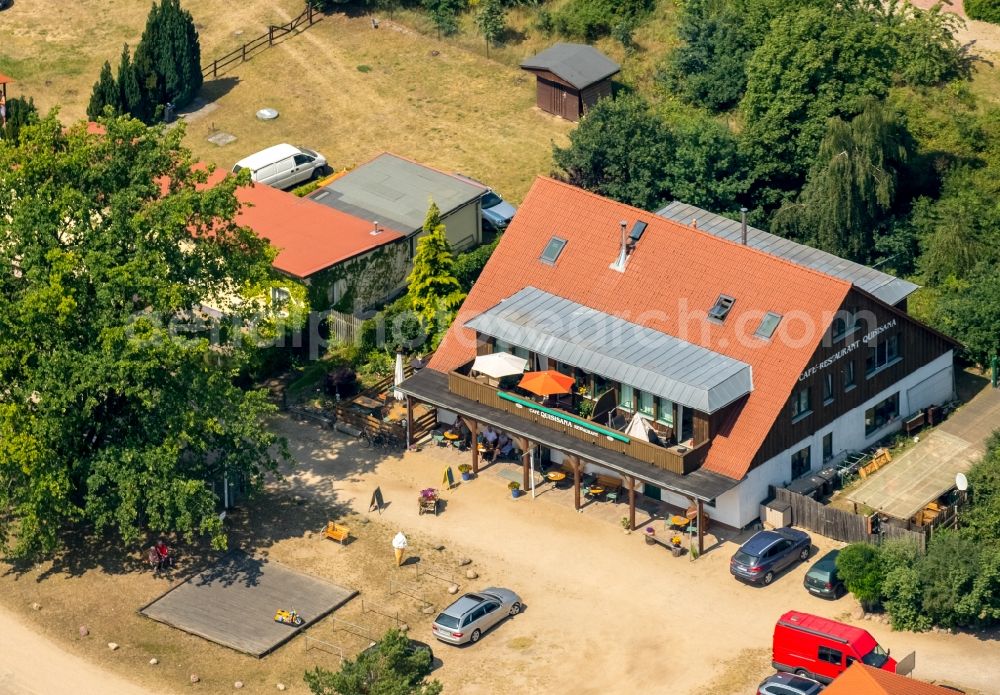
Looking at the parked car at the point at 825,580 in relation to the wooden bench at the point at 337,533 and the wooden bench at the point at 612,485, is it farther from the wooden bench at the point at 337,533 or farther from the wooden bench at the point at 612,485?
the wooden bench at the point at 337,533

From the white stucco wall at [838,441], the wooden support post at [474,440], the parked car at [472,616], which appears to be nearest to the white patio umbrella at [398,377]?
the wooden support post at [474,440]

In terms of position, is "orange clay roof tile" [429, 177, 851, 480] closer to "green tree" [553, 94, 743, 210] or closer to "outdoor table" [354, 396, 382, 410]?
"outdoor table" [354, 396, 382, 410]

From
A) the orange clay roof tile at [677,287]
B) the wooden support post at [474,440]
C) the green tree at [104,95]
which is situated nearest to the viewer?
the orange clay roof tile at [677,287]

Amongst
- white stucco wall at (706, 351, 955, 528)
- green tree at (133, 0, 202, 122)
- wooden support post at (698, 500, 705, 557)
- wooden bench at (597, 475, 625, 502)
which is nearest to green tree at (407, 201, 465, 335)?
wooden bench at (597, 475, 625, 502)

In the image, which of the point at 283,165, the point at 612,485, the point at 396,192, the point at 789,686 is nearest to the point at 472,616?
the point at 612,485

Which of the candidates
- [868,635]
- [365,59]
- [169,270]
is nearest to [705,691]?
[868,635]

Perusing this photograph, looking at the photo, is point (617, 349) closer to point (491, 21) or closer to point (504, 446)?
point (504, 446)
